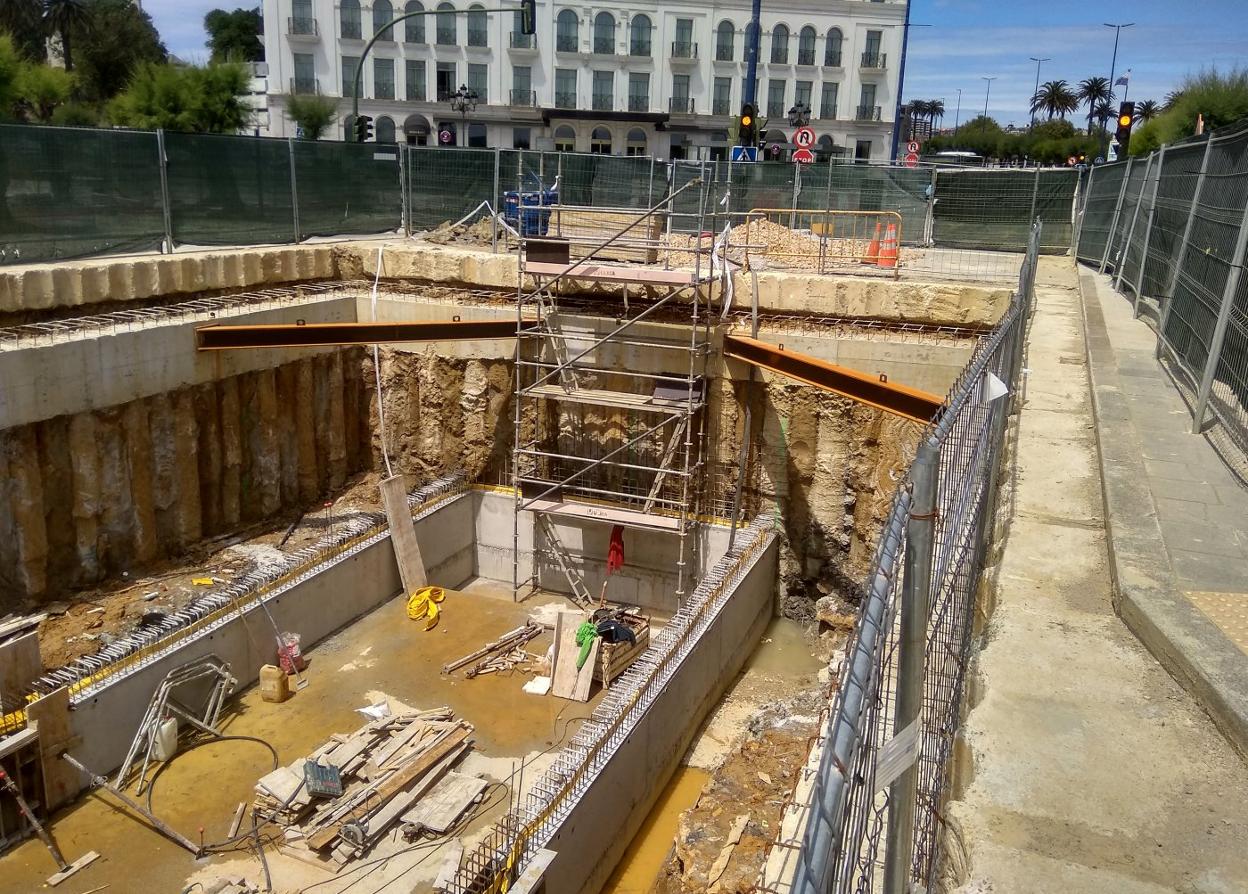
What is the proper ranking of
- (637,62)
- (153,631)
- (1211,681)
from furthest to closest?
(637,62) < (153,631) < (1211,681)

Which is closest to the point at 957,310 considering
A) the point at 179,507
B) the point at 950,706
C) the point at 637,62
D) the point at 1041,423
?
the point at 1041,423

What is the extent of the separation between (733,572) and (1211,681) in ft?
32.2

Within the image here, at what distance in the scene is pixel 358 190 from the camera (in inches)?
782

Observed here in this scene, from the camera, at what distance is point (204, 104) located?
34.1 metres

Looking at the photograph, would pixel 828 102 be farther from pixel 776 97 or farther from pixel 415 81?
pixel 415 81

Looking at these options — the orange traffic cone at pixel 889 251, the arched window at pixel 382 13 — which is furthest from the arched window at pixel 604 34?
the orange traffic cone at pixel 889 251

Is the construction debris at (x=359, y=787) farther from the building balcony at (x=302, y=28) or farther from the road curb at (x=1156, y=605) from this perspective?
the building balcony at (x=302, y=28)

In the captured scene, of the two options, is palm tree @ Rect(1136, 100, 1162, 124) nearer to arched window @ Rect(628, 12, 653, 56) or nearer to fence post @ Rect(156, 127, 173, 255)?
arched window @ Rect(628, 12, 653, 56)

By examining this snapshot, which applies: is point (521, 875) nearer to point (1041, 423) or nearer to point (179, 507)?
point (1041, 423)

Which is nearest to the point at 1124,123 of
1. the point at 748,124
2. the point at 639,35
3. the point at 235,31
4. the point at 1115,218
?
the point at 1115,218

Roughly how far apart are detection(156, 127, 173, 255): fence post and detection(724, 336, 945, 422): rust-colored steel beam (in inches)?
392

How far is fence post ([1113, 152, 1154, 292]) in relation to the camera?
13779 mm

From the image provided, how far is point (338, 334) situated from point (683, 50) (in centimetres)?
4091

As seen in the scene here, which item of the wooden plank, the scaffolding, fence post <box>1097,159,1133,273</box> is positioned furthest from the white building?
the wooden plank
